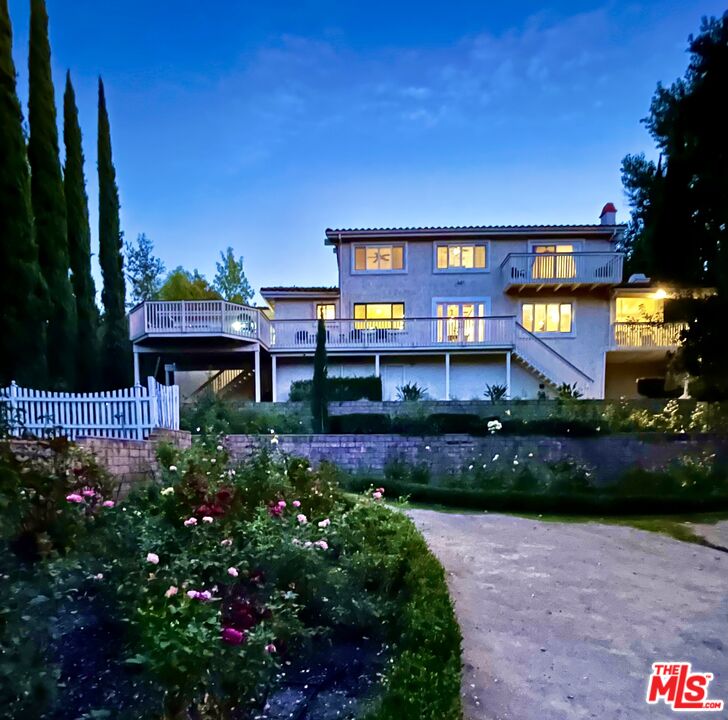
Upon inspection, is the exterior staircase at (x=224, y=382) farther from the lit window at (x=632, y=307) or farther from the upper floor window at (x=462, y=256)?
the lit window at (x=632, y=307)

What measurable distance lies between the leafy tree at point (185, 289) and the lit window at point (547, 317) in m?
18.5

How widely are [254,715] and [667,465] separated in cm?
1147

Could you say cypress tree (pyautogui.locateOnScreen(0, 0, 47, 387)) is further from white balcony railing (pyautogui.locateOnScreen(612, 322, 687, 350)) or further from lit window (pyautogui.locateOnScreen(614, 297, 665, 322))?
lit window (pyautogui.locateOnScreen(614, 297, 665, 322))

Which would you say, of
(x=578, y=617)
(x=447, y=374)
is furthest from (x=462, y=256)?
(x=578, y=617)

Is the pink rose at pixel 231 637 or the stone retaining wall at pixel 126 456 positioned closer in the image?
the pink rose at pixel 231 637

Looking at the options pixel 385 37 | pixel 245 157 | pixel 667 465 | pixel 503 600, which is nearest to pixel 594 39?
pixel 385 37

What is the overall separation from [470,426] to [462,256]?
31.2ft

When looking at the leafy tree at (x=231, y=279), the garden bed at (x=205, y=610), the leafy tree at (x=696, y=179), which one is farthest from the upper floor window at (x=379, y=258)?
the leafy tree at (x=231, y=279)

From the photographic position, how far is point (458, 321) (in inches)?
685

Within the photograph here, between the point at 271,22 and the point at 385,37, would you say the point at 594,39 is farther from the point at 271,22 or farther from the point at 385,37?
the point at 271,22

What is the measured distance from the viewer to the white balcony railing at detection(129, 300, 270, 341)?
15688 millimetres

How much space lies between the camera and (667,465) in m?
10.8

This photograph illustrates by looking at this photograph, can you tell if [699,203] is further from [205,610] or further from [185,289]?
[185,289]

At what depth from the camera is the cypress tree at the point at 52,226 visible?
13023 mm
